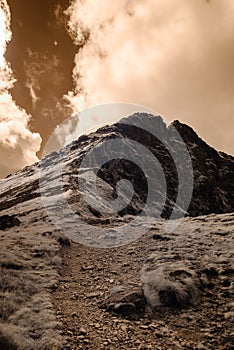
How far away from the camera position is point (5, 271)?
1441cm

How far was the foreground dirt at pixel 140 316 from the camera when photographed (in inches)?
384

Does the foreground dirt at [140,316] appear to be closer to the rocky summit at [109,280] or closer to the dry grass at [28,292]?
the rocky summit at [109,280]

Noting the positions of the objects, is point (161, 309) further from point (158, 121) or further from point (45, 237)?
point (158, 121)

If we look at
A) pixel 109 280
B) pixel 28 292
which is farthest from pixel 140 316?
pixel 28 292

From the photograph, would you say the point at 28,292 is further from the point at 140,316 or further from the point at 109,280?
the point at 140,316

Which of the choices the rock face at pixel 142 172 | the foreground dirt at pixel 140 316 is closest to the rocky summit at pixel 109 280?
the foreground dirt at pixel 140 316

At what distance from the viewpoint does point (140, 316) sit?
11.5 meters

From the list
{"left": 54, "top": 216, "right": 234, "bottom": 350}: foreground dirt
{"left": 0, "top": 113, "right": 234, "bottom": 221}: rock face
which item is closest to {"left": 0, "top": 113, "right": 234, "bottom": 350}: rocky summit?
{"left": 54, "top": 216, "right": 234, "bottom": 350}: foreground dirt

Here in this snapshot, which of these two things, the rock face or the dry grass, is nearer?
the dry grass

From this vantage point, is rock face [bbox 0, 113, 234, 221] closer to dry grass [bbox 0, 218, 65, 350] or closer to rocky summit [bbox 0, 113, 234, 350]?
rocky summit [bbox 0, 113, 234, 350]

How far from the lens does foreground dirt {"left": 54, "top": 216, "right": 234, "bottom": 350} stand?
9.76 metres

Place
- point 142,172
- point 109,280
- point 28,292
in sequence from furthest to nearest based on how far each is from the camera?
1. point 142,172
2. point 109,280
3. point 28,292

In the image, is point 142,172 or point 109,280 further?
point 142,172

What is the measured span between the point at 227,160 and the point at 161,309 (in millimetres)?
89398
